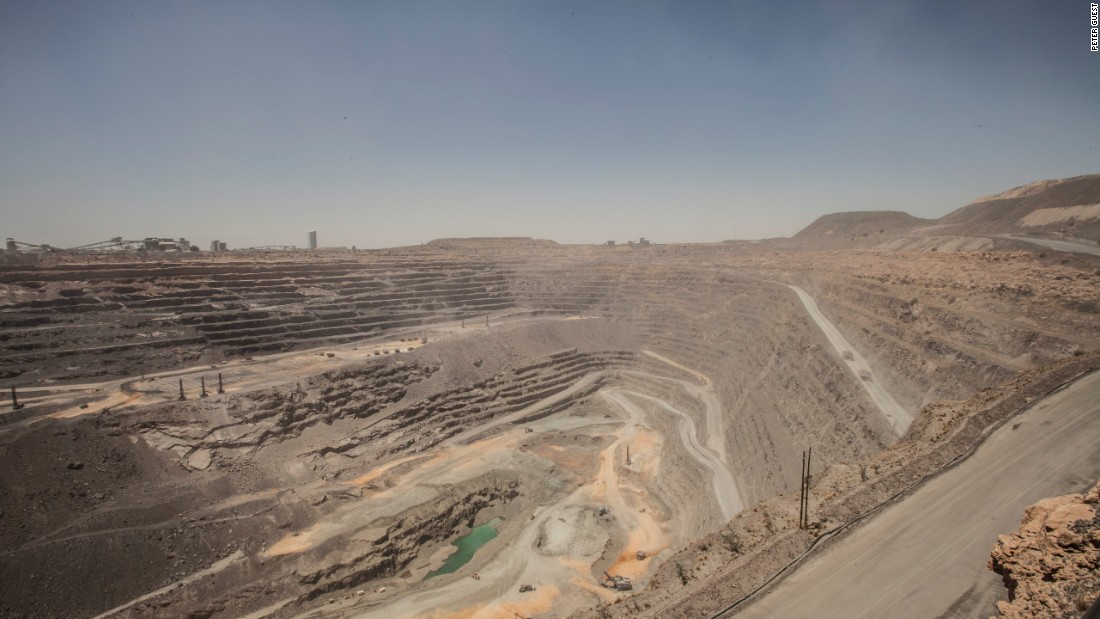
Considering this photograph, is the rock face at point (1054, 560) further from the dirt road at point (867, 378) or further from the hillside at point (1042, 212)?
the hillside at point (1042, 212)

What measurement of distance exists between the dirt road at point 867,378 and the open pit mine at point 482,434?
231 mm

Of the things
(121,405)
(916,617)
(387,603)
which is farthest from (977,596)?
(121,405)

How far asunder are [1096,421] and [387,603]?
26.3 meters

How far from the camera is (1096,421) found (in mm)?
15477

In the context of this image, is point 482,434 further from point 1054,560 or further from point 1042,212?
point 1042,212

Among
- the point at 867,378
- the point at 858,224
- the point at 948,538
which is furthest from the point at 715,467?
the point at 858,224

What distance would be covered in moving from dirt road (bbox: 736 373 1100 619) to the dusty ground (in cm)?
85

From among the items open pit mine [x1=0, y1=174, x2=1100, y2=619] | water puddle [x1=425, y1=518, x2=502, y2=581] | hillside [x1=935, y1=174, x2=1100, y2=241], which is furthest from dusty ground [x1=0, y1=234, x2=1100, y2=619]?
hillside [x1=935, y1=174, x2=1100, y2=241]

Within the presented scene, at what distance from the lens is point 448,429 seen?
39594 millimetres

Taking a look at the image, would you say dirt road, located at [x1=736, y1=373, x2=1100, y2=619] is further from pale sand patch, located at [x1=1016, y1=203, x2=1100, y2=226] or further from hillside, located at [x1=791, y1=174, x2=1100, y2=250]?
pale sand patch, located at [x1=1016, y1=203, x2=1100, y2=226]

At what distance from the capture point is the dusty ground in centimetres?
2202

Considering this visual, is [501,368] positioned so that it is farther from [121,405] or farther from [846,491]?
[846,491]

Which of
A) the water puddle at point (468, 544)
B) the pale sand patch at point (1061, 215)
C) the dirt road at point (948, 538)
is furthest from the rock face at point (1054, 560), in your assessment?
the pale sand patch at point (1061, 215)

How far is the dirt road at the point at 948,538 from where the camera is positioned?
1036 centimetres
